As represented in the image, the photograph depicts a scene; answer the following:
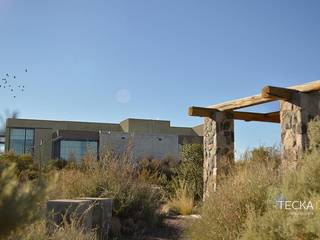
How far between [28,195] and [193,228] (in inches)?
180

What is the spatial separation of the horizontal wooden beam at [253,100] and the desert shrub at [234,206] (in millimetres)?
2410

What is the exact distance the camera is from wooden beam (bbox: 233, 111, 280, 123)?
1190 cm

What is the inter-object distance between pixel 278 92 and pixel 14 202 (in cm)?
700

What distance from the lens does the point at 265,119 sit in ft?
40.3

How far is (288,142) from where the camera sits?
8.75 metres

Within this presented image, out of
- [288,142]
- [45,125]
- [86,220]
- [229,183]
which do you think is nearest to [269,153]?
[288,142]

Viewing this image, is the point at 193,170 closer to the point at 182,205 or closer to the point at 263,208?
the point at 182,205

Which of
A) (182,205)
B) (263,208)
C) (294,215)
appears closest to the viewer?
(294,215)

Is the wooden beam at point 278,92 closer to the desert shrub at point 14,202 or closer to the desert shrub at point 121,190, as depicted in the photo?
the desert shrub at point 121,190

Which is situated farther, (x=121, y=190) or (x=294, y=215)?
(x=121, y=190)

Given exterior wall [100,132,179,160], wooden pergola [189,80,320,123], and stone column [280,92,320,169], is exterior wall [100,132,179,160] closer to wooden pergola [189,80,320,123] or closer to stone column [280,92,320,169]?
wooden pergola [189,80,320,123]

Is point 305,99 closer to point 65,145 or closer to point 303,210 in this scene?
point 303,210

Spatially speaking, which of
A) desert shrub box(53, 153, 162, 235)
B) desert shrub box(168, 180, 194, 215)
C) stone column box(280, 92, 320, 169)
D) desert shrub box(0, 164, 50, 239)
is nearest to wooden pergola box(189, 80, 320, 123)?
stone column box(280, 92, 320, 169)

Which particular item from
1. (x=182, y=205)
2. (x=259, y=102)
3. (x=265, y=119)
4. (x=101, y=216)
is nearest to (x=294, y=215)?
(x=101, y=216)
